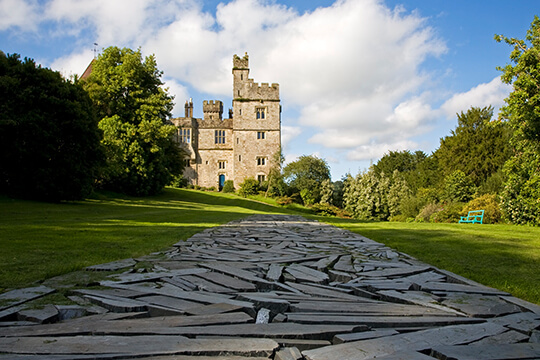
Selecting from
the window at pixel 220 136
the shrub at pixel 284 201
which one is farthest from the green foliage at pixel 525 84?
the window at pixel 220 136

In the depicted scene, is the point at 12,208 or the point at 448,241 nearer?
the point at 448,241

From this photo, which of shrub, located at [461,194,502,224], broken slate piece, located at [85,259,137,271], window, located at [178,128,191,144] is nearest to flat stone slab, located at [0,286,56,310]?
broken slate piece, located at [85,259,137,271]

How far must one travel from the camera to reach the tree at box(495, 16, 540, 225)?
12.1 metres

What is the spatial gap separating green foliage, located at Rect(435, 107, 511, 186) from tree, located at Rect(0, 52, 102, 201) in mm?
25317

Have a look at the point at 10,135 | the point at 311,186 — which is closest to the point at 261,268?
the point at 10,135

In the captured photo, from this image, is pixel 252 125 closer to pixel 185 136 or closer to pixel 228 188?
pixel 228 188

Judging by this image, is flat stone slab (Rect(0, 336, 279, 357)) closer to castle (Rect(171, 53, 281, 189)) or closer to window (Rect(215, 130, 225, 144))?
castle (Rect(171, 53, 281, 189))

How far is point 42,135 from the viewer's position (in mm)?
16188

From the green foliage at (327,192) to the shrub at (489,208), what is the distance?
718 inches

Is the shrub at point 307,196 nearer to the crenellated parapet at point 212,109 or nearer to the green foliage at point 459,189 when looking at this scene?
the green foliage at point 459,189

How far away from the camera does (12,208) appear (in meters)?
12.9

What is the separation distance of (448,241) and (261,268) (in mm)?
4277

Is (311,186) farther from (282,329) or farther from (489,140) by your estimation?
(282,329)

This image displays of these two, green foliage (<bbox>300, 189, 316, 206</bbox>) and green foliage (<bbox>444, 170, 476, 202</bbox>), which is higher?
green foliage (<bbox>444, 170, 476, 202</bbox>)
